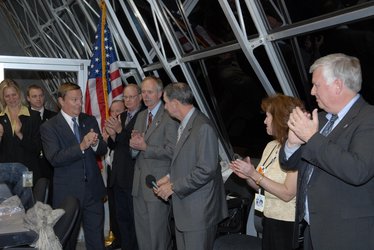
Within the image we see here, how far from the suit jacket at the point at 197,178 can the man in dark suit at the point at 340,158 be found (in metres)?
1.30

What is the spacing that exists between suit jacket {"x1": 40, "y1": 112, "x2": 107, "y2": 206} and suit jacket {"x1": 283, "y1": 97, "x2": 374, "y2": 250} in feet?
8.46

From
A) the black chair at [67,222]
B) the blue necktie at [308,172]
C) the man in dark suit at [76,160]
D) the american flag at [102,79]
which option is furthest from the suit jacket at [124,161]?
the blue necktie at [308,172]

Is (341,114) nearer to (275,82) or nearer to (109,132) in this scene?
(275,82)

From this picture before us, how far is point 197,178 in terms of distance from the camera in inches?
140

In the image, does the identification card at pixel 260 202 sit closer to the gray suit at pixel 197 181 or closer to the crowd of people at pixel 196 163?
the crowd of people at pixel 196 163

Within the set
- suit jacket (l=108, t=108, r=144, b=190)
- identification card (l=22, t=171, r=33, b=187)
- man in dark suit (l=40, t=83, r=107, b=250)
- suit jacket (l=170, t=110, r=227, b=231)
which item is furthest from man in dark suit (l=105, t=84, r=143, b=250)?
identification card (l=22, t=171, r=33, b=187)

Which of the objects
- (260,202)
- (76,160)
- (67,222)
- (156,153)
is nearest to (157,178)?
(156,153)

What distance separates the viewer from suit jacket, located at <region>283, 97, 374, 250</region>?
2111mm

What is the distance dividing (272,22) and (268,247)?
214 centimetres

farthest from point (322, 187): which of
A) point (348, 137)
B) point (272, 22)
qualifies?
point (272, 22)

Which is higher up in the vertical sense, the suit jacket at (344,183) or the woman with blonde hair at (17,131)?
the woman with blonde hair at (17,131)

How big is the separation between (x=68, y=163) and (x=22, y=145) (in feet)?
3.94

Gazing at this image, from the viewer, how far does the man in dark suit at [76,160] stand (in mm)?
4340

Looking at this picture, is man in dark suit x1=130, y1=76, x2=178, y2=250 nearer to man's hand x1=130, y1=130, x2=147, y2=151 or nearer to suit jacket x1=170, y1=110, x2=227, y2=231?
man's hand x1=130, y1=130, x2=147, y2=151
